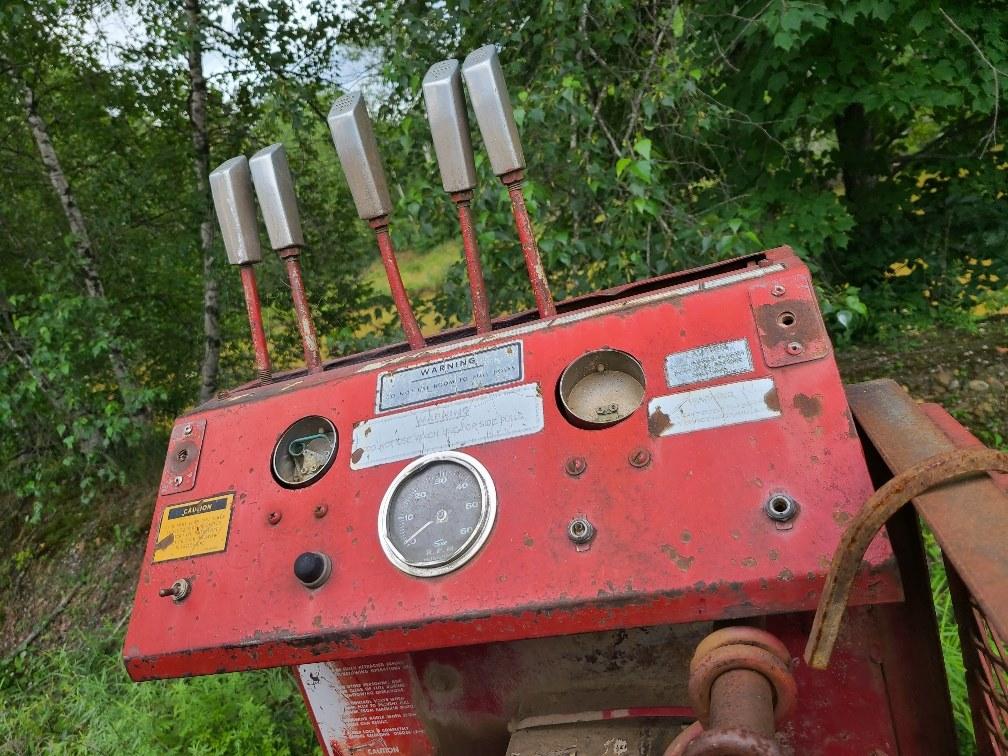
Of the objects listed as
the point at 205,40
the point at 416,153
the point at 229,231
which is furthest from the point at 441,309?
the point at 205,40

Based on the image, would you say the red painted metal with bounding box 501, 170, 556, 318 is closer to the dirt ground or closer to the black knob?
the black knob

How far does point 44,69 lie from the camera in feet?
13.6

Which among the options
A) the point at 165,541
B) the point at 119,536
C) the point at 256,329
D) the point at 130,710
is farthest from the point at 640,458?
the point at 119,536

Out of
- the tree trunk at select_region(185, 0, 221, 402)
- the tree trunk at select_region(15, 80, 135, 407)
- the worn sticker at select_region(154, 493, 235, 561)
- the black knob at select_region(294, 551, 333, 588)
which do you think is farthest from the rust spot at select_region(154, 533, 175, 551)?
the tree trunk at select_region(185, 0, 221, 402)

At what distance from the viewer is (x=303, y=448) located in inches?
59.6

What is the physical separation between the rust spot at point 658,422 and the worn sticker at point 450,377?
0.87 feet

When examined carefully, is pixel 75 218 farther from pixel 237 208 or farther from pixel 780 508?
pixel 780 508

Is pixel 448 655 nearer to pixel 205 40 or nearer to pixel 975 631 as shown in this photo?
pixel 975 631

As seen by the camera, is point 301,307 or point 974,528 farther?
point 301,307

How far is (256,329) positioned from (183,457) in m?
0.41

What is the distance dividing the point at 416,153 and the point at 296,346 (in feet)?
6.81

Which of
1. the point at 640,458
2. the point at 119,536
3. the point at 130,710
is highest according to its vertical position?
the point at 640,458

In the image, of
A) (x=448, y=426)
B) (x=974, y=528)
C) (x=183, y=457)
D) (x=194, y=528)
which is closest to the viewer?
(x=974, y=528)

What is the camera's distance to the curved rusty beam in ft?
2.70
